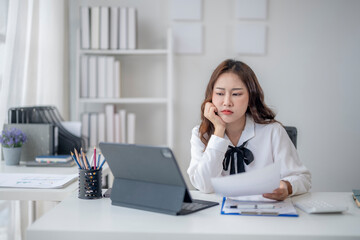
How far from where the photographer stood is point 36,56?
285cm

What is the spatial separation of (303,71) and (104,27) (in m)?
1.59

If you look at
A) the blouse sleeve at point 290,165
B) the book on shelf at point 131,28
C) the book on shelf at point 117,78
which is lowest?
the blouse sleeve at point 290,165

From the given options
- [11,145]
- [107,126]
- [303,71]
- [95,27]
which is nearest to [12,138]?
[11,145]

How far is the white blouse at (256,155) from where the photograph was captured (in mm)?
1682

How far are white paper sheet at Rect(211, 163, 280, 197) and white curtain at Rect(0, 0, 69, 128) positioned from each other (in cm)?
153

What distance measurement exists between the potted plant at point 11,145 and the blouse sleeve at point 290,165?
4.26ft

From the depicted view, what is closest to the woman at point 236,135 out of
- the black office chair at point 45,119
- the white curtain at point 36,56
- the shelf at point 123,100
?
the black office chair at point 45,119

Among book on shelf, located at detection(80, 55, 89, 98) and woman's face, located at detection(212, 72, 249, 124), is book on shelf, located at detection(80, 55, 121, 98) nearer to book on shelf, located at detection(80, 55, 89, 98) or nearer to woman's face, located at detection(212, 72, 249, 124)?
book on shelf, located at detection(80, 55, 89, 98)

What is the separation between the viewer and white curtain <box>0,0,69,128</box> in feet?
8.09

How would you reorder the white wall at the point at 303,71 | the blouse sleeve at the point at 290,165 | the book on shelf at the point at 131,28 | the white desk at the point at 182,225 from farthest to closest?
1. the white wall at the point at 303,71
2. the book on shelf at the point at 131,28
3. the blouse sleeve at the point at 290,165
4. the white desk at the point at 182,225

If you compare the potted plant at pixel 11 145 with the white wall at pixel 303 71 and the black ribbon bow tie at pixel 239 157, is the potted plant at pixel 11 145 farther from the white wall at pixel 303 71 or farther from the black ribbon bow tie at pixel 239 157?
the white wall at pixel 303 71

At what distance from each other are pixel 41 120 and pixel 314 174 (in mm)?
2194

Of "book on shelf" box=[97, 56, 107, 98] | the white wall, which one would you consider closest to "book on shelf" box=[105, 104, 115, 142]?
"book on shelf" box=[97, 56, 107, 98]

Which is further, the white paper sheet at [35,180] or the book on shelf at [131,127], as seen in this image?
the book on shelf at [131,127]
